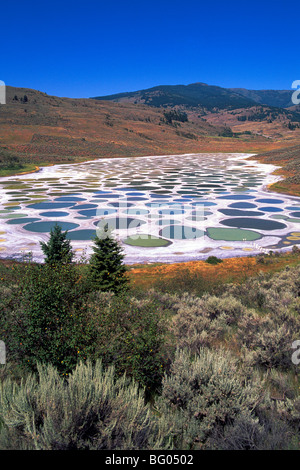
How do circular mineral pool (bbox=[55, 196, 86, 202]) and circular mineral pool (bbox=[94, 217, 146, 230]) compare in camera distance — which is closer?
circular mineral pool (bbox=[94, 217, 146, 230])

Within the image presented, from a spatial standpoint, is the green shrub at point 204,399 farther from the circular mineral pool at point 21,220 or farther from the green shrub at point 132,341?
the circular mineral pool at point 21,220

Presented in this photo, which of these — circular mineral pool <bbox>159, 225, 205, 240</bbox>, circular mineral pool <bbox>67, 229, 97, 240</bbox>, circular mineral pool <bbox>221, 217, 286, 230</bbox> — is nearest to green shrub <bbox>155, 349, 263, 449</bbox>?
circular mineral pool <bbox>159, 225, 205, 240</bbox>

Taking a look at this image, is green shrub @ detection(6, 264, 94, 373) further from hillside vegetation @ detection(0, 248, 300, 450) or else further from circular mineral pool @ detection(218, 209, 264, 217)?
circular mineral pool @ detection(218, 209, 264, 217)

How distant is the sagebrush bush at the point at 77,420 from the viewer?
4.05 meters

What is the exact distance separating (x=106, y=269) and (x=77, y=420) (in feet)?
39.8

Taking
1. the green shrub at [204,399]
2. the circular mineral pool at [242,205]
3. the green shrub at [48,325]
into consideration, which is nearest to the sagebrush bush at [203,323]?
the green shrub at [204,399]

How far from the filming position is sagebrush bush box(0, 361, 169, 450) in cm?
405

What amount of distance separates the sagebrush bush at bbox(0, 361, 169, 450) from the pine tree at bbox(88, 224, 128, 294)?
1047 centimetres

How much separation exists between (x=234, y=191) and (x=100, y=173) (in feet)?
Answer: 106

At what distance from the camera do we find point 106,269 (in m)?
16.3

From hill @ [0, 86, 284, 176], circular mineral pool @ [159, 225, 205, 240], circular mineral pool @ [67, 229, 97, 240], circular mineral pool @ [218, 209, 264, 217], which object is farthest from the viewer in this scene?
hill @ [0, 86, 284, 176]

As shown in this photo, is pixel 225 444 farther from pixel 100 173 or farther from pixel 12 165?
pixel 12 165

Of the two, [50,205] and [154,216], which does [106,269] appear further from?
[50,205]

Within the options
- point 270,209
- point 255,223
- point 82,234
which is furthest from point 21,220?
point 270,209
